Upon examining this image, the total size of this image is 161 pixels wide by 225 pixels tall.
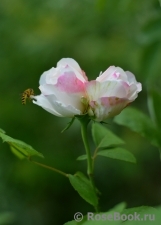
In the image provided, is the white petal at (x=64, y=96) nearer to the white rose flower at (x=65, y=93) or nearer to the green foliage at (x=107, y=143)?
the white rose flower at (x=65, y=93)

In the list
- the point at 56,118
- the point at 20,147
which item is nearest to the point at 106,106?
the point at 20,147

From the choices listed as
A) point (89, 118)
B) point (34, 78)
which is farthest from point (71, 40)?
point (89, 118)

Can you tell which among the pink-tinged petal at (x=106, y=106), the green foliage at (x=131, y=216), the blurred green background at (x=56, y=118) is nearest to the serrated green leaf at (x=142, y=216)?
the green foliage at (x=131, y=216)

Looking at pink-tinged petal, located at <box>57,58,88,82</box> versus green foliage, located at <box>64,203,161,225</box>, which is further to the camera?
pink-tinged petal, located at <box>57,58,88,82</box>

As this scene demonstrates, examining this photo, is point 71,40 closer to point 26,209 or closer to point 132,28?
point 132,28

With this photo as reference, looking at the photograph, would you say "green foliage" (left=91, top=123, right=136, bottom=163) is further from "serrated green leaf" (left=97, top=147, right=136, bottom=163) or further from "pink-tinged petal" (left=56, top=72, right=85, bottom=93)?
"pink-tinged petal" (left=56, top=72, right=85, bottom=93)

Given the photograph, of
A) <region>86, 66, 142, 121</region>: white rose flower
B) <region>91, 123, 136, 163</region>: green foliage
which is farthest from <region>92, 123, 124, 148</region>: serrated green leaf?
<region>86, 66, 142, 121</region>: white rose flower
